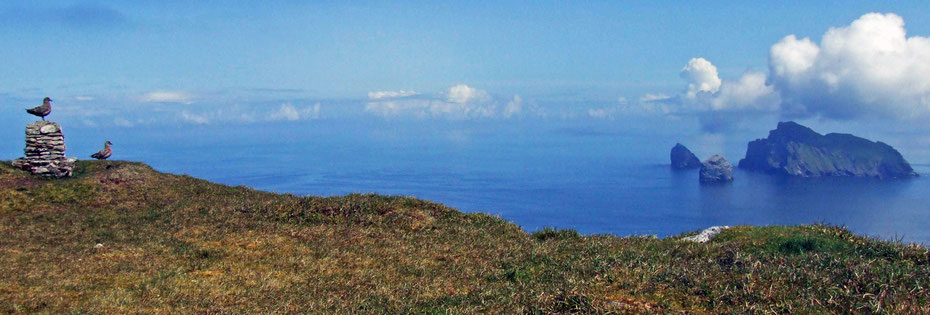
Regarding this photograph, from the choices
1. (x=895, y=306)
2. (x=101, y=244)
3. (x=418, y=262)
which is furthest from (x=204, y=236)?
(x=895, y=306)

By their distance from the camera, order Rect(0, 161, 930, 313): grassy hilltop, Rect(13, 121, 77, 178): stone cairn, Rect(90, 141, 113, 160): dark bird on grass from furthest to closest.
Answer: Rect(90, 141, 113, 160): dark bird on grass → Rect(13, 121, 77, 178): stone cairn → Rect(0, 161, 930, 313): grassy hilltop

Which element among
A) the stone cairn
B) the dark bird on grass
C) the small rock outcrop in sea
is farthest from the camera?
the dark bird on grass

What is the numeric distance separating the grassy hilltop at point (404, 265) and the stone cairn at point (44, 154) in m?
6.61

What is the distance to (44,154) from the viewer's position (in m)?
35.1

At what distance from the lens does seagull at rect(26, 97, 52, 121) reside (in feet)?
119

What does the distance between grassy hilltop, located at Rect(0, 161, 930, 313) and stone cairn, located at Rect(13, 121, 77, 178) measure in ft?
21.7

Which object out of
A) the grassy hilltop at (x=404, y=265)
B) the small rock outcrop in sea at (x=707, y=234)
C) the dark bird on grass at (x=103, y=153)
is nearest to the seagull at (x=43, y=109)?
the dark bird on grass at (x=103, y=153)

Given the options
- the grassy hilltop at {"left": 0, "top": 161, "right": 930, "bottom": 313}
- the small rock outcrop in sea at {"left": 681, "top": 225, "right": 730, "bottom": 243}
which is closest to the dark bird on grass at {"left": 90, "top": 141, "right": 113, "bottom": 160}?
the grassy hilltop at {"left": 0, "top": 161, "right": 930, "bottom": 313}

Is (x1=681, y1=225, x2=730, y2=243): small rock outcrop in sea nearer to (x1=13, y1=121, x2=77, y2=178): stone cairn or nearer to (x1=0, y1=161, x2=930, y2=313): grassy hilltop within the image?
(x1=0, y1=161, x2=930, y2=313): grassy hilltop

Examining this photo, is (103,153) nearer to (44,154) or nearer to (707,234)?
(44,154)

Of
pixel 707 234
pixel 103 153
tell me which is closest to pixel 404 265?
pixel 707 234

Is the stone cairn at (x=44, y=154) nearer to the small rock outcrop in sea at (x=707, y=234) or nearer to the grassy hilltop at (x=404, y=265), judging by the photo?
the grassy hilltop at (x=404, y=265)

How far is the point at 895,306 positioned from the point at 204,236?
823 inches

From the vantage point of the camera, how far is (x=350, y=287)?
1495cm
